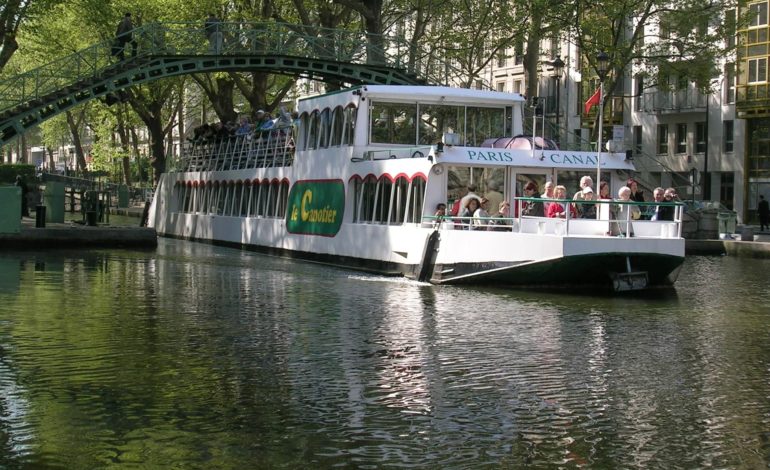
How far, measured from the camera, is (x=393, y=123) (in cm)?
3416

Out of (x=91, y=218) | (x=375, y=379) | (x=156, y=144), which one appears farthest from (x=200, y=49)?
(x=375, y=379)

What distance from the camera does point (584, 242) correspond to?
25.9 metres

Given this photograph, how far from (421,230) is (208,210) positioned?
22.4m

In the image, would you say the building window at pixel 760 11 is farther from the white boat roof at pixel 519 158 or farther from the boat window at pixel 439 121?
the white boat roof at pixel 519 158

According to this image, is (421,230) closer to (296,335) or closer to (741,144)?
(296,335)

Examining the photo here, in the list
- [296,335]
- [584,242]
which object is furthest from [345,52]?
[296,335]

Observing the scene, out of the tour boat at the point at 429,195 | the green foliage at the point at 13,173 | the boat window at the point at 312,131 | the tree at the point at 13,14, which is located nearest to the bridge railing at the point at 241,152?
the tour boat at the point at 429,195

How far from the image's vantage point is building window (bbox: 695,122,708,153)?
72062 millimetres

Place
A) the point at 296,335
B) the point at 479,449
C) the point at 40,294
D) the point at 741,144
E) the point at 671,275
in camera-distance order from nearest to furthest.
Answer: the point at 479,449
the point at 296,335
the point at 40,294
the point at 671,275
the point at 741,144

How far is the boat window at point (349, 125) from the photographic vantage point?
34.4 metres

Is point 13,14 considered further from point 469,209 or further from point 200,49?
point 469,209

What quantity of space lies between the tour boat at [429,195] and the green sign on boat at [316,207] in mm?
43

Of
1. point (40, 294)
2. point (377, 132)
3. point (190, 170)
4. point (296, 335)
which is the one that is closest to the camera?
point (296, 335)

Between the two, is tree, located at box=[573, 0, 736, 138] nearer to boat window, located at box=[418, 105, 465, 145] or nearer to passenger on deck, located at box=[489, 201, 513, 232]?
boat window, located at box=[418, 105, 465, 145]
